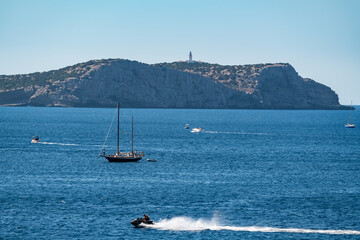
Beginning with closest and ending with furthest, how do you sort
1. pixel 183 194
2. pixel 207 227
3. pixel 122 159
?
pixel 207 227, pixel 183 194, pixel 122 159

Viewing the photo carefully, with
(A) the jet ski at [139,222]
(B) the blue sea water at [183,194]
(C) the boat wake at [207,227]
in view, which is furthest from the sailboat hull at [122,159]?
(A) the jet ski at [139,222]

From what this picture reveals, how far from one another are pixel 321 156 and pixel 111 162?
49849 mm

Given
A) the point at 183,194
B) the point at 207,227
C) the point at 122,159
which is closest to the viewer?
the point at 207,227

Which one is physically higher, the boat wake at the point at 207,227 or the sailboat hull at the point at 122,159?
the sailboat hull at the point at 122,159

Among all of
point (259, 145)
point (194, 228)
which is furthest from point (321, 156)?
point (194, 228)

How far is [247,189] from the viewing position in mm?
85125

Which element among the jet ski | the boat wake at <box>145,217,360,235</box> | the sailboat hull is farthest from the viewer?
the sailboat hull

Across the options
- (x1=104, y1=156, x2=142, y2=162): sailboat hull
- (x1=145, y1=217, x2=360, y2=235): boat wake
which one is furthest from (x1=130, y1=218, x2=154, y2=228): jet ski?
(x1=104, y1=156, x2=142, y2=162): sailboat hull

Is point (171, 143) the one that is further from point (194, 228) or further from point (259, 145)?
point (194, 228)

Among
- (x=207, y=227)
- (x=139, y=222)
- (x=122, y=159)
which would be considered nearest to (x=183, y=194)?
(x=207, y=227)

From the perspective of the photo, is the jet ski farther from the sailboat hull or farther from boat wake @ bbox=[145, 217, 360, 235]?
the sailboat hull

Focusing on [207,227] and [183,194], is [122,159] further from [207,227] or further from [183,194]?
[207,227]

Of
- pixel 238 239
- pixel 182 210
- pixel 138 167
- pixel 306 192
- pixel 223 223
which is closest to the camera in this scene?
pixel 238 239

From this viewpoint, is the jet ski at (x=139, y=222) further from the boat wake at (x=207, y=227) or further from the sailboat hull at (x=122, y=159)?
the sailboat hull at (x=122, y=159)
